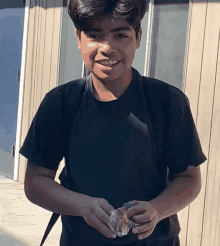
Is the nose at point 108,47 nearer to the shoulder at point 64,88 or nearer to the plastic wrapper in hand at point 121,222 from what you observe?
the shoulder at point 64,88

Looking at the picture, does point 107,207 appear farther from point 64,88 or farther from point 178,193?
point 64,88

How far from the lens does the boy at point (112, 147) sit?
888mm

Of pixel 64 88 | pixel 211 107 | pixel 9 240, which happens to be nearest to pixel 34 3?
pixel 211 107

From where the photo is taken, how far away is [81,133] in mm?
960

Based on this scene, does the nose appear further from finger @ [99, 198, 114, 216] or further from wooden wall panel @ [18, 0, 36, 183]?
wooden wall panel @ [18, 0, 36, 183]

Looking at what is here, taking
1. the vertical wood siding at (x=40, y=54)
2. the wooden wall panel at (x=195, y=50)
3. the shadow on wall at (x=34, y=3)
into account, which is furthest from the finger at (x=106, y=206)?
the shadow on wall at (x=34, y=3)

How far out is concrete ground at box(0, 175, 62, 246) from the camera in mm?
3420

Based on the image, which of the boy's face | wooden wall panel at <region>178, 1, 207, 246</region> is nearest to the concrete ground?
wooden wall panel at <region>178, 1, 207, 246</region>

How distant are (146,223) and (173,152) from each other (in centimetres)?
20

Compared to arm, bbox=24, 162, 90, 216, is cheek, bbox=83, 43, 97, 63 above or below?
above

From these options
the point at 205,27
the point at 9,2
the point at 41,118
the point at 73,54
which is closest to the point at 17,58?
the point at 9,2

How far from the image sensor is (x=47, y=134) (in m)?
0.99

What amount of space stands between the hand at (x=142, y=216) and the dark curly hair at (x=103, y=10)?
45cm

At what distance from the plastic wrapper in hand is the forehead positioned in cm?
44
